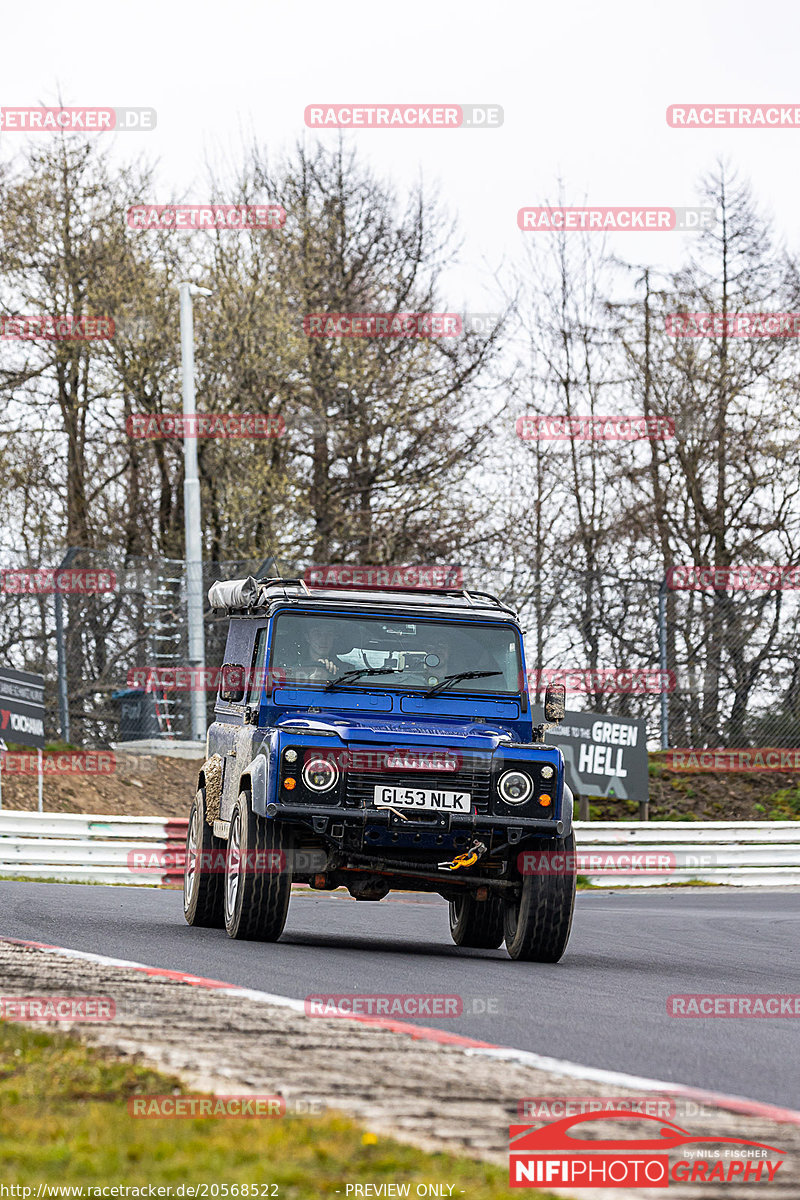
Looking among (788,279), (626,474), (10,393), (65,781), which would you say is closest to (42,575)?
(65,781)

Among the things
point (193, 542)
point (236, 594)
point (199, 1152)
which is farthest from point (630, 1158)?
point (193, 542)

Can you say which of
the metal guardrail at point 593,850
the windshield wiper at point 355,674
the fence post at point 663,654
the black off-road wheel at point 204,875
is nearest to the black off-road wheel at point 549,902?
the windshield wiper at point 355,674

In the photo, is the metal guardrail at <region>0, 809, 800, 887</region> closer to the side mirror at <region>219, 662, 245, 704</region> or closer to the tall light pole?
the tall light pole

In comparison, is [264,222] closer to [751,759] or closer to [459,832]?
[751,759]

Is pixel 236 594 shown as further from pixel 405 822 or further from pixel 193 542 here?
pixel 193 542

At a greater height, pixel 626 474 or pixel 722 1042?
pixel 626 474

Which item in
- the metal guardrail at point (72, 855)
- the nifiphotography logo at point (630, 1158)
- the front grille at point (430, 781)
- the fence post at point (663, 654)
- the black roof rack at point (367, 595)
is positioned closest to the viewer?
the nifiphotography logo at point (630, 1158)

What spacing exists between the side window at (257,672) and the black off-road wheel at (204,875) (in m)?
1.06

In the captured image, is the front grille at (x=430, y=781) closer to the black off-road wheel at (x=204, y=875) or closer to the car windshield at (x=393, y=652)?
the car windshield at (x=393, y=652)

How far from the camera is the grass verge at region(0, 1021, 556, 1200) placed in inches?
155

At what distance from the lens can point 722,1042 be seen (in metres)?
6.96

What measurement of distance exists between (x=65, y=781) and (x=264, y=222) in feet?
42.6

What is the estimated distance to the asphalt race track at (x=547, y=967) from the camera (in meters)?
6.52

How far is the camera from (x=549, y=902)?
1009 cm
